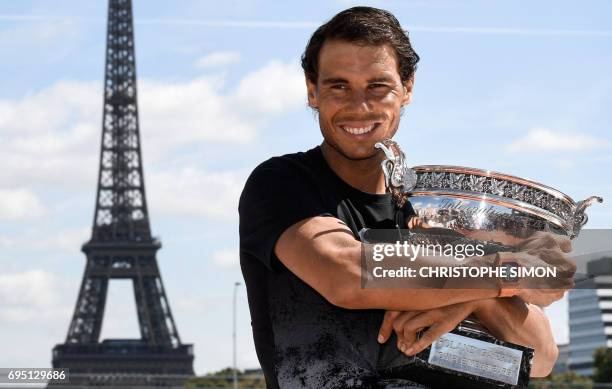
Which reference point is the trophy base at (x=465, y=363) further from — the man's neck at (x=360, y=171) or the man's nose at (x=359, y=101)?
the man's nose at (x=359, y=101)

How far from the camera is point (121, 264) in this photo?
77.9m

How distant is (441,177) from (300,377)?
58cm

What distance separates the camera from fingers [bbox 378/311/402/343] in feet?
9.10

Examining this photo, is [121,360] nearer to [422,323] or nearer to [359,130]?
[359,130]

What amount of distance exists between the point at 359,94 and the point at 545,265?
0.63 meters

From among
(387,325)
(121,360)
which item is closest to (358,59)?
(387,325)

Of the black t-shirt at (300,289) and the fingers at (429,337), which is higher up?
the black t-shirt at (300,289)

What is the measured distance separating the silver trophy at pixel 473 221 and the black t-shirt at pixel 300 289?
0.25 ft

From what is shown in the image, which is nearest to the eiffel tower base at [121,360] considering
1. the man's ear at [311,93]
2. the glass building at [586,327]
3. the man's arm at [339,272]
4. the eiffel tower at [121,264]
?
the eiffel tower at [121,264]

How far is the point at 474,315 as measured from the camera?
9.24ft

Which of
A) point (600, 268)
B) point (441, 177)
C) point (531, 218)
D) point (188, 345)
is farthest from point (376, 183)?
point (188, 345)

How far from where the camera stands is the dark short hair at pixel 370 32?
9.81ft

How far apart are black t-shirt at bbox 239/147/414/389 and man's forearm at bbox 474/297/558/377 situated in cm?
26

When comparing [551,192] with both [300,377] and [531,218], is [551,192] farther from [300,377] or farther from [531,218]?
[300,377]
